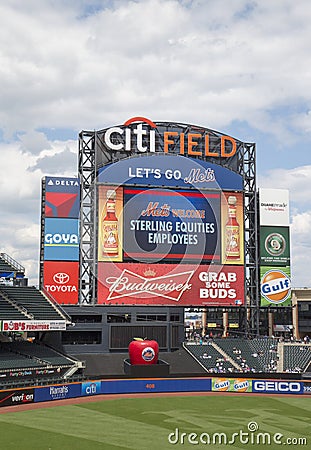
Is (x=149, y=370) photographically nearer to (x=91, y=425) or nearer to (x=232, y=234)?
(x=91, y=425)

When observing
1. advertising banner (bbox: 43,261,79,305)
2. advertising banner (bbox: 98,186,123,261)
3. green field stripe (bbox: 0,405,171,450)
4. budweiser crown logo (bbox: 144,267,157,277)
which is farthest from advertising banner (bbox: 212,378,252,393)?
advertising banner (bbox: 43,261,79,305)

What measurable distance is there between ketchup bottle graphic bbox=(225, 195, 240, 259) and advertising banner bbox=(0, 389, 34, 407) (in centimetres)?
2945

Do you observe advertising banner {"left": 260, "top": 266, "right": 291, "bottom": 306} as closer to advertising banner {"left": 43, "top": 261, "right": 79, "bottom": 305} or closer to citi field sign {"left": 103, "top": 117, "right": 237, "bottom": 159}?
citi field sign {"left": 103, "top": 117, "right": 237, "bottom": 159}

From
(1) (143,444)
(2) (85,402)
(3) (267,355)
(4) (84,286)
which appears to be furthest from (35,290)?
(1) (143,444)

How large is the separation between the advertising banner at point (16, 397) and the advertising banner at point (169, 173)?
2690 centimetres

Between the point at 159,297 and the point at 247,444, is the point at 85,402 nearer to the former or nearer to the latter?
the point at 247,444

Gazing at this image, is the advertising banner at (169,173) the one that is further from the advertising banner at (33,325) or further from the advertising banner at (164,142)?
the advertising banner at (33,325)

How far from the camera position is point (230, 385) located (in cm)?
4269

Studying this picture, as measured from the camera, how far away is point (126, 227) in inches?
2244

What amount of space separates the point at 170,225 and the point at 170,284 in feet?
20.1

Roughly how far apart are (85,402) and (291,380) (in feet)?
53.7

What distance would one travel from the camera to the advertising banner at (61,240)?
55.6 meters

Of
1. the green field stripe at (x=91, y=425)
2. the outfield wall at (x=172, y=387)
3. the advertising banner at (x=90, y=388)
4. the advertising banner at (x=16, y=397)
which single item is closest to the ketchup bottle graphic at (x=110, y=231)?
the outfield wall at (x=172, y=387)

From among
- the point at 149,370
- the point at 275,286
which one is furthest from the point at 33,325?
the point at 275,286
